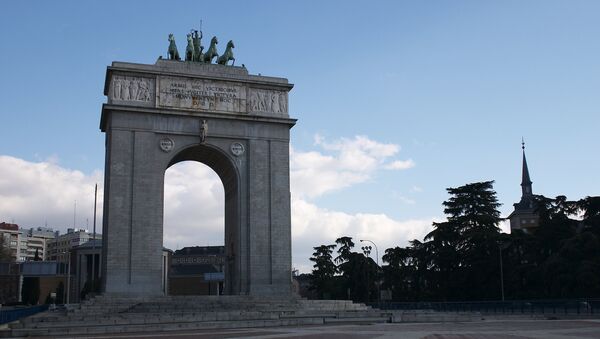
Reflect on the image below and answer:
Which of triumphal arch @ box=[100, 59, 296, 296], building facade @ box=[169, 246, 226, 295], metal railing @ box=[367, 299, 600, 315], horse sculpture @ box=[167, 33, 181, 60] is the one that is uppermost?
horse sculpture @ box=[167, 33, 181, 60]

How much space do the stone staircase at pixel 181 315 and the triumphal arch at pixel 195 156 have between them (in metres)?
3.02

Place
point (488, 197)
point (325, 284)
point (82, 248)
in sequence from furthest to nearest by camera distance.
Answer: point (82, 248)
point (325, 284)
point (488, 197)

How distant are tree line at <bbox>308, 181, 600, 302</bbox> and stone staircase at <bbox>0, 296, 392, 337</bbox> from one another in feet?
60.2

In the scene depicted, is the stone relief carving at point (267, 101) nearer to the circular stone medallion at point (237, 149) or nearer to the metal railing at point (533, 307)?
the circular stone medallion at point (237, 149)

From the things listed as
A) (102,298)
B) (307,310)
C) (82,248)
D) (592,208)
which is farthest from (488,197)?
(82,248)

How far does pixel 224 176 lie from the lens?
46406 mm

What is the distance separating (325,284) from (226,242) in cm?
3213

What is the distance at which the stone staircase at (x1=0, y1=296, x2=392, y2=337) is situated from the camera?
2689 centimetres

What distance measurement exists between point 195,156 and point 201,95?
4741 mm

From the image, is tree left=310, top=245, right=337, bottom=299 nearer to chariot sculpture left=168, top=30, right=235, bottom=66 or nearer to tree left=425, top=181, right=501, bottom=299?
tree left=425, top=181, right=501, bottom=299

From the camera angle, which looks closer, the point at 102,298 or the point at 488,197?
the point at 102,298

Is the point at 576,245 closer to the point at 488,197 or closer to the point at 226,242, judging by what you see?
the point at 488,197

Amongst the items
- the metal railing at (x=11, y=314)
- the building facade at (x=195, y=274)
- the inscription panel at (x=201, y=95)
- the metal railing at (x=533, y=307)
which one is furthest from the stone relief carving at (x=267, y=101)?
the building facade at (x=195, y=274)

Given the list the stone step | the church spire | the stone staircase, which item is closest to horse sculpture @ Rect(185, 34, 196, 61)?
the stone staircase
